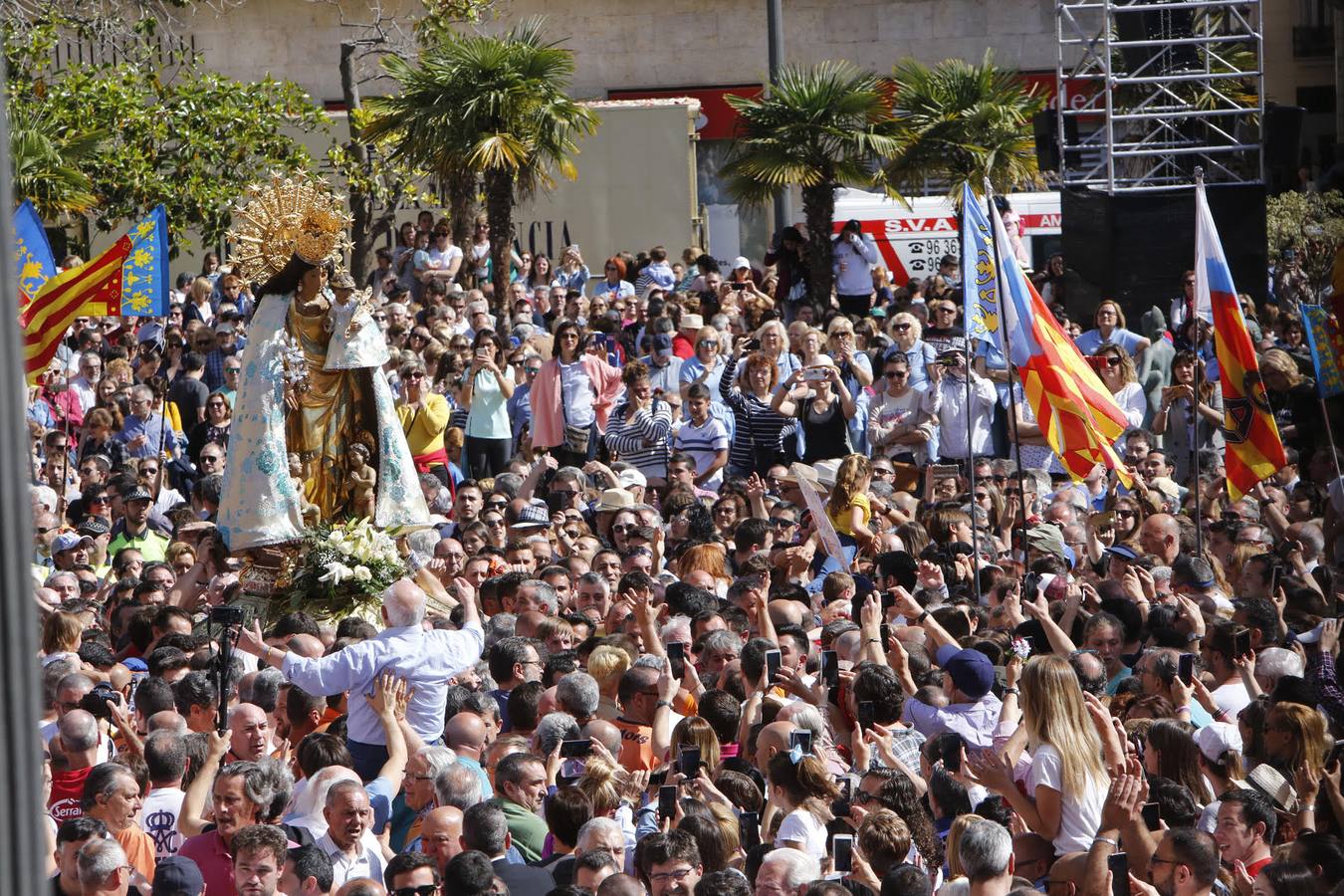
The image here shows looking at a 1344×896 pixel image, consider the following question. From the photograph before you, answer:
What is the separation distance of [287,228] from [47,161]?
28.1 ft

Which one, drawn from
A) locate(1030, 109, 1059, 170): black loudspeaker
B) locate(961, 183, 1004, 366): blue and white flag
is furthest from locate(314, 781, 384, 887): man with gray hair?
locate(1030, 109, 1059, 170): black loudspeaker

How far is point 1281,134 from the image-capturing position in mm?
18500

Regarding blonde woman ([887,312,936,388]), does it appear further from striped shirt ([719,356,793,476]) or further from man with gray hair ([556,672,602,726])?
man with gray hair ([556,672,602,726])

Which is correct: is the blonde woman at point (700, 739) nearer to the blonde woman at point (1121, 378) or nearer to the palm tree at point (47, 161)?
the blonde woman at point (1121, 378)

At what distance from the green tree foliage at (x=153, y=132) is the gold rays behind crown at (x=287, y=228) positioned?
369 inches

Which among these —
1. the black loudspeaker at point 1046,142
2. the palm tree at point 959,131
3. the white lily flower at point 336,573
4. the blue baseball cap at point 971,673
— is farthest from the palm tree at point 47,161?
the blue baseball cap at point 971,673

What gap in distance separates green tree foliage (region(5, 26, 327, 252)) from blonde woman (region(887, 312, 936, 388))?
841 centimetres

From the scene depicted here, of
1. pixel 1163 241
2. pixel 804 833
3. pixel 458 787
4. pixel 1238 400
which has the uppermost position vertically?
pixel 1163 241

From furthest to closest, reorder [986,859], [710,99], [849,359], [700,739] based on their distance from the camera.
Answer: [710,99], [849,359], [700,739], [986,859]

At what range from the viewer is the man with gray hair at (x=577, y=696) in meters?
7.74

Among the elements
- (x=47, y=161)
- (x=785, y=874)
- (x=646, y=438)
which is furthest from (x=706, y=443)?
(x=47, y=161)

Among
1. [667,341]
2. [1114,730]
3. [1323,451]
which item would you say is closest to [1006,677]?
[1114,730]

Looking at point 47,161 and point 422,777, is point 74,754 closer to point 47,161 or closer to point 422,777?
point 422,777

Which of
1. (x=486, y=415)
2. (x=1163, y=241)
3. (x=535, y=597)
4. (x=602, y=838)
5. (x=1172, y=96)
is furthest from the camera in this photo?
(x=1172, y=96)
